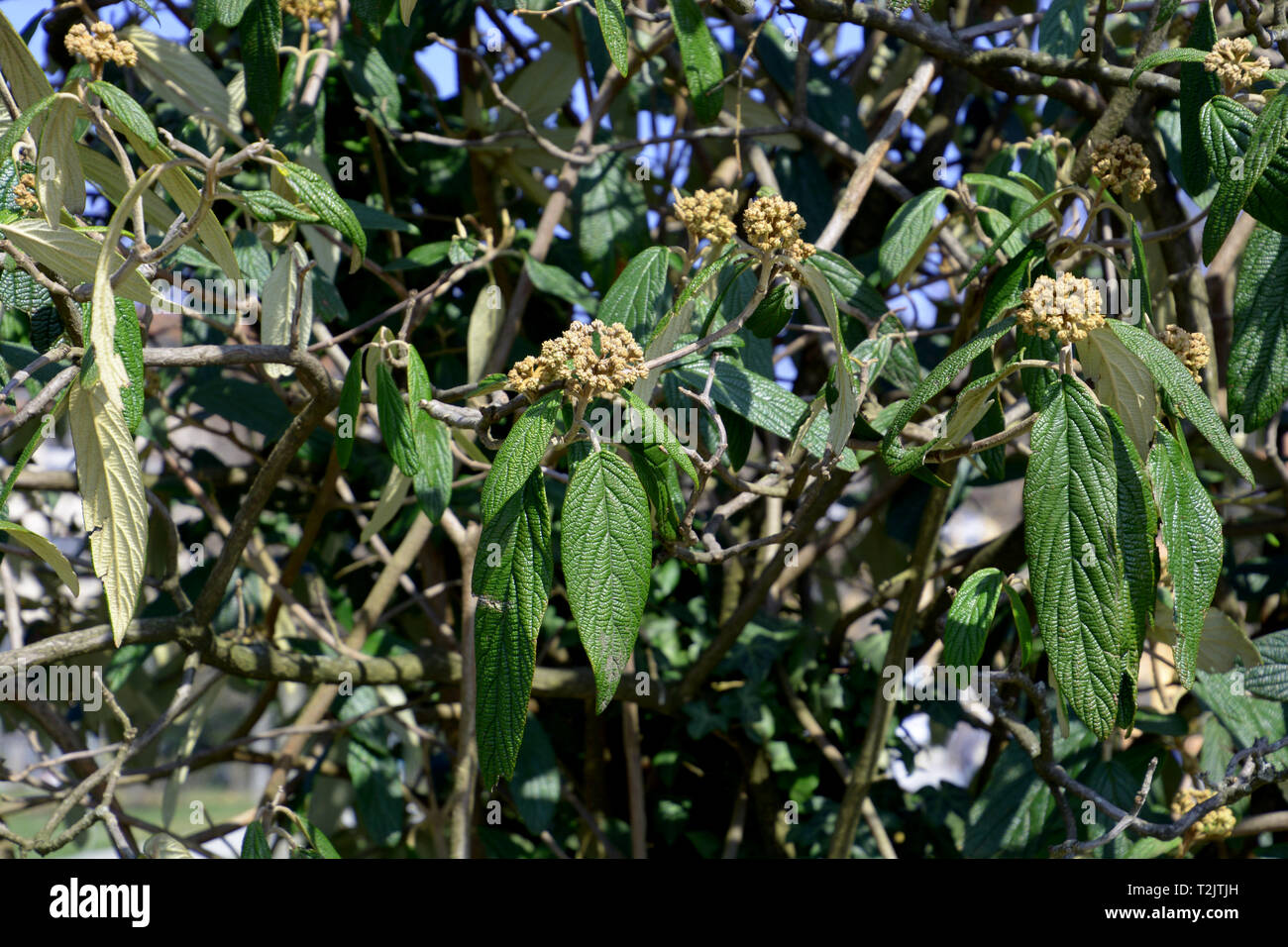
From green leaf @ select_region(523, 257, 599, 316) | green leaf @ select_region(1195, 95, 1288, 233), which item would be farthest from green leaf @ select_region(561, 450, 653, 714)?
green leaf @ select_region(523, 257, 599, 316)

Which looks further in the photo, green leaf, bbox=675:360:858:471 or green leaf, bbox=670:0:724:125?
green leaf, bbox=670:0:724:125

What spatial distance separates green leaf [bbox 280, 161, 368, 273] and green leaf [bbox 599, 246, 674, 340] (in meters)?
0.31

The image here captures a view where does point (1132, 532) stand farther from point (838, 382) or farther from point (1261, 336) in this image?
point (1261, 336)

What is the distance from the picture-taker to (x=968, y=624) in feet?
3.27

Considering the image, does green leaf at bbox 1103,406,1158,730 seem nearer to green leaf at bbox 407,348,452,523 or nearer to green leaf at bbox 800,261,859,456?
green leaf at bbox 800,261,859,456

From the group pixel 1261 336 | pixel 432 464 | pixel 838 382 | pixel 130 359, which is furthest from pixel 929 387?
pixel 130 359

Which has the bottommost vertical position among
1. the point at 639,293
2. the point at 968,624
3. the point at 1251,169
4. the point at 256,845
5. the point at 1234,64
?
the point at 256,845

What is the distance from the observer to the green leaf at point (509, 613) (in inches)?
32.0

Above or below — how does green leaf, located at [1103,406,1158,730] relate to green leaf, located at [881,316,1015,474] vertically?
below

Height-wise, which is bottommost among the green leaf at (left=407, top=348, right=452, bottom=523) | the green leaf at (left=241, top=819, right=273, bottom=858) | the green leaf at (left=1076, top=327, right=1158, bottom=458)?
the green leaf at (left=241, top=819, right=273, bottom=858)

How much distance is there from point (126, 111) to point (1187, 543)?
3.02 ft

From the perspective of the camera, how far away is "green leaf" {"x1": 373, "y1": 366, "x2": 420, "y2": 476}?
102cm

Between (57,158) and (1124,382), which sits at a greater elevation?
(57,158)

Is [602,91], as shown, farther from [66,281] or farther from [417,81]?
[66,281]
